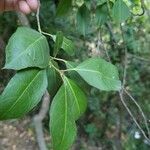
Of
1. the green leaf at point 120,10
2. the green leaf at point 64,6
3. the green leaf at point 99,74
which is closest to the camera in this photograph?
the green leaf at point 99,74

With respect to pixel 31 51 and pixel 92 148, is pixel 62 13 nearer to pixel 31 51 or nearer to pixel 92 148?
pixel 31 51

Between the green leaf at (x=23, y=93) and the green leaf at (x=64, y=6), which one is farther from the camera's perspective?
the green leaf at (x=64, y=6)

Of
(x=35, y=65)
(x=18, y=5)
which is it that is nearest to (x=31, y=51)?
(x=35, y=65)

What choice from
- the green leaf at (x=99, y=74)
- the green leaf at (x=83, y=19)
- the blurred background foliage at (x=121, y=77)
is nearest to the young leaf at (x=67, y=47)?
the green leaf at (x=99, y=74)

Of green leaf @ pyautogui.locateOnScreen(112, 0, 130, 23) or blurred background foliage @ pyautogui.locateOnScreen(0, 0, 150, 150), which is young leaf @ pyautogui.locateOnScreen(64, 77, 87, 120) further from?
blurred background foliage @ pyautogui.locateOnScreen(0, 0, 150, 150)

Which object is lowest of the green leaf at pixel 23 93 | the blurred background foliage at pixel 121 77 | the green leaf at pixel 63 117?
the blurred background foliage at pixel 121 77

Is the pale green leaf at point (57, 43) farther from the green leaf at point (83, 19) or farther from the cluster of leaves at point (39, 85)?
the green leaf at point (83, 19)
